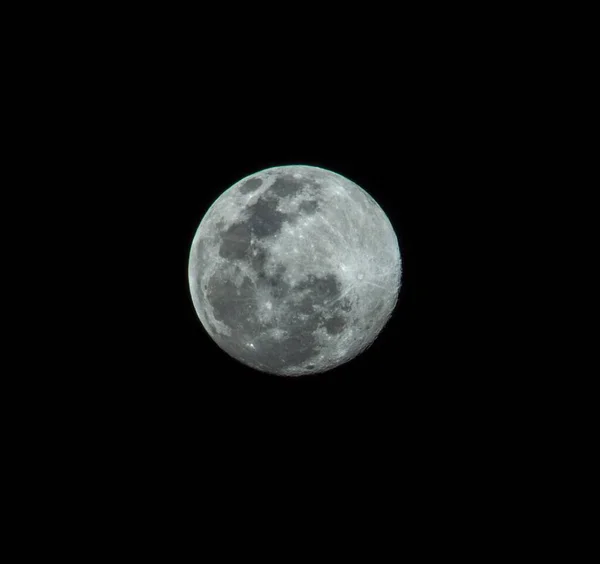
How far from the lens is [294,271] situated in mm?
4164

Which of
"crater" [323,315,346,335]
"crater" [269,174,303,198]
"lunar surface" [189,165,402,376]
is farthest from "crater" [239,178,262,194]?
"crater" [323,315,346,335]

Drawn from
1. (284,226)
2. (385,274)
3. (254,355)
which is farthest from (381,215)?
(254,355)

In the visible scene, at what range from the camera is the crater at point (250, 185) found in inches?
181

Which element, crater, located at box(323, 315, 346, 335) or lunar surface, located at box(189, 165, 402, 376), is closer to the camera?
lunar surface, located at box(189, 165, 402, 376)

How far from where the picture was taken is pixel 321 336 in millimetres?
4375

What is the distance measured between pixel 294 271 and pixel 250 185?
42.7 inches

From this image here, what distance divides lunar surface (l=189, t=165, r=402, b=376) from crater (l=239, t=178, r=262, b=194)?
0.01 m

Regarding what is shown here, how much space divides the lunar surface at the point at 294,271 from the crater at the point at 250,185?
0.01 meters

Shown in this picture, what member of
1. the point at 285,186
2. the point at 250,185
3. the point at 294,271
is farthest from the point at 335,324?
the point at 250,185

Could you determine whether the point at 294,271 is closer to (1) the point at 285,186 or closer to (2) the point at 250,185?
(1) the point at 285,186

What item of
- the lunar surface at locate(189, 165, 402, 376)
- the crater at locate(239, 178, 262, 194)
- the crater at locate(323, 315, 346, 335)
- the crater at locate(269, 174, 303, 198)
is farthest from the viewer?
the crater at locate(239, 178, 262, 194)

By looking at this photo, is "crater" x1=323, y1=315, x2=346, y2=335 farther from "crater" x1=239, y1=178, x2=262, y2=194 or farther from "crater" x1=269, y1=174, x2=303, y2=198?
"crater" x1=239, y1=178, x2=262, y2=194

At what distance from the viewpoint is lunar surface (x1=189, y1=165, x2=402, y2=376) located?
4.20m

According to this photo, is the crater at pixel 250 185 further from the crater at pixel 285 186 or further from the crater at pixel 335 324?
the crater at pixel 335 324
